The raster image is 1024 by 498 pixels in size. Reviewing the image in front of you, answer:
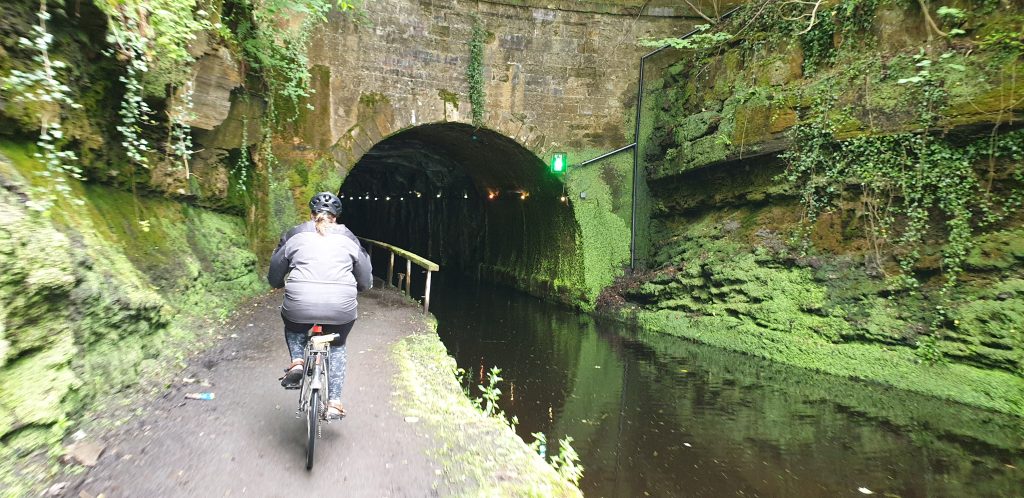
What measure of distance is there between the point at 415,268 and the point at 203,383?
16.5 meters

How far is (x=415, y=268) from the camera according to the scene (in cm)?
2053

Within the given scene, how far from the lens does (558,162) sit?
38.3ft

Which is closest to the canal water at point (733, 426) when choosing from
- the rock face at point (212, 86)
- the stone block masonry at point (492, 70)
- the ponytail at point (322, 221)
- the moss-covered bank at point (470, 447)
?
the moss-covered bank at point (470, 447)

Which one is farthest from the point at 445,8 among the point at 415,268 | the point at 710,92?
the point at 415,268

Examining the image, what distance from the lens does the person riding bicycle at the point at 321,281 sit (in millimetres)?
3105

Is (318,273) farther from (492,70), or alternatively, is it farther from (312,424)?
(492,70)

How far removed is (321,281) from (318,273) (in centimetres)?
5

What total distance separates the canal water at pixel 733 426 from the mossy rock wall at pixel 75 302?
11.0 feet

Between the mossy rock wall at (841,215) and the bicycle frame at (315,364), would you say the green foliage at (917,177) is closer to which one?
the mossy rock wall at (841,215)

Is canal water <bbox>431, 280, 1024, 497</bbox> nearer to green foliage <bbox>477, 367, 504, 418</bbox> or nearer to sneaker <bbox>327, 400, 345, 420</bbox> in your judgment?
green foliage <bbox>477, 367, 504, 418</bbox>

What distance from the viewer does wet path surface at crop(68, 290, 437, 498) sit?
2.64m

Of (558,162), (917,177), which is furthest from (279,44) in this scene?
(917,177)

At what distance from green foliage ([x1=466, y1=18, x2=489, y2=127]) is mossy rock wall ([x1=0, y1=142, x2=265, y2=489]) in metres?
6.51

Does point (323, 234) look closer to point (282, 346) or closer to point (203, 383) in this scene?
point (203, 383)
